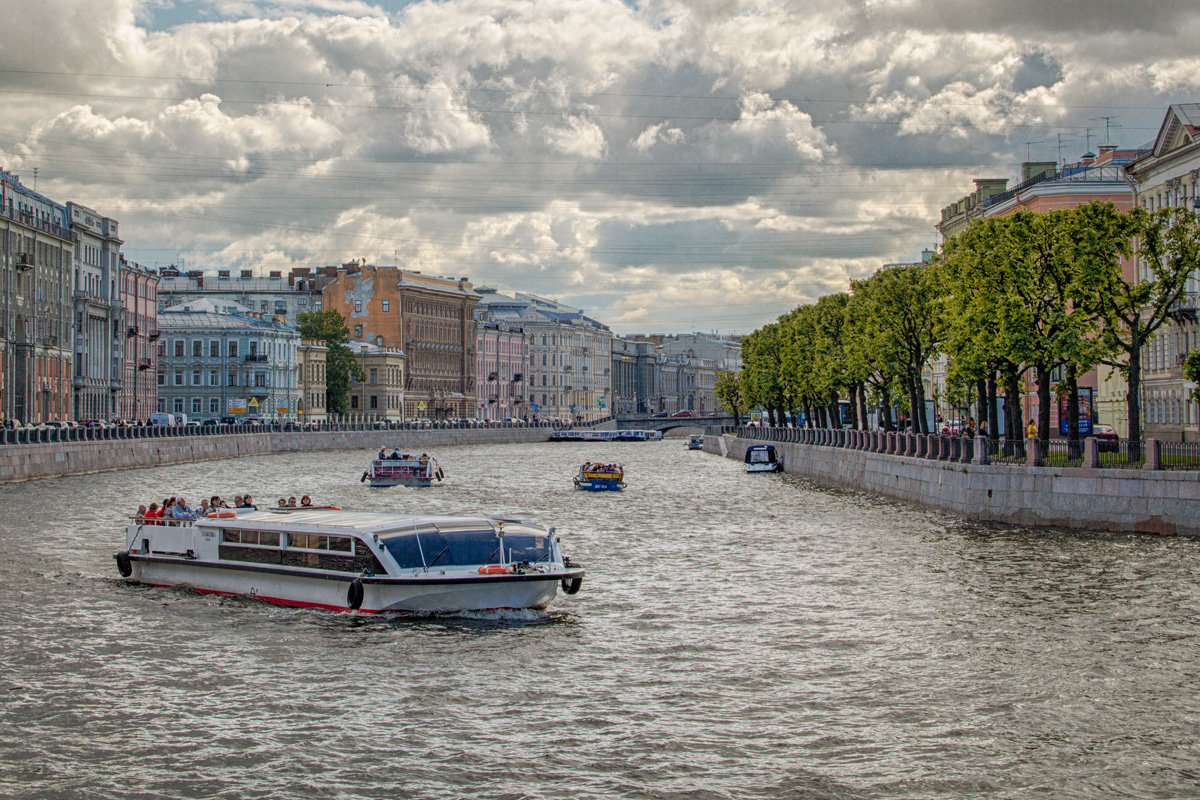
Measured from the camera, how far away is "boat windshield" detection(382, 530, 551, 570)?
29.2m

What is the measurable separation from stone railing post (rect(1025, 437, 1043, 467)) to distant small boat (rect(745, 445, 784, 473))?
150 ft

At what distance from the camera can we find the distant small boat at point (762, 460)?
91062 millimetres

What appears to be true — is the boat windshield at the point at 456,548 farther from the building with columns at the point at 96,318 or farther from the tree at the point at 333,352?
the tree at the point at 333,352

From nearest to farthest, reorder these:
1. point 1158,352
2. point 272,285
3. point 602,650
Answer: point 602,650, point 1158,352, point 272,285

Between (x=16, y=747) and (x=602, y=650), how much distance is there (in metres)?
9.53

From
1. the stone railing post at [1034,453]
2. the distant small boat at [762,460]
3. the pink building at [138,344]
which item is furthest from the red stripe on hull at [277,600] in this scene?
the pink building at [138,344]

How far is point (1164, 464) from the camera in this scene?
40500mm

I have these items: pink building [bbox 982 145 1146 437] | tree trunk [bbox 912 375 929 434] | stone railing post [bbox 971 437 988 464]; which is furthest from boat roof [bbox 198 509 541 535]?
pink building [bbox 982 145 1146 437]

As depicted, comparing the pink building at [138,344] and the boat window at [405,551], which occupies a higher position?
the pink building at [138,344]

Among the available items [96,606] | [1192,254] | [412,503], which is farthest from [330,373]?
[96,606]

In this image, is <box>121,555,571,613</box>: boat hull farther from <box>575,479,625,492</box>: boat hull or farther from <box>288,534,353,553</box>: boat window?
<box>575,479,625,492</box>: boat hull

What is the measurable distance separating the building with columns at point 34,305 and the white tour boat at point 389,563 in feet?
200

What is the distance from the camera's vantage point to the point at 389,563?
29.0 meters

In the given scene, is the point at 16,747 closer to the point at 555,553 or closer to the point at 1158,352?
the point at 555,553
